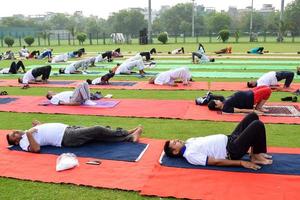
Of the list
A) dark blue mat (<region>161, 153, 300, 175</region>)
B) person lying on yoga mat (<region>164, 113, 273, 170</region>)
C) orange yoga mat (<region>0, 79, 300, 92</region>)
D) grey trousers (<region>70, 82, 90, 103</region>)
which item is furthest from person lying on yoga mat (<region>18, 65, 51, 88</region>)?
person lying on yoga mat (<region>164, 113, 273, 170</region>)

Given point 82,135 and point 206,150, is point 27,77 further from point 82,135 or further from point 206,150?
point 206,150

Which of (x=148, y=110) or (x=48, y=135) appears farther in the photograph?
(x=148, y=110)

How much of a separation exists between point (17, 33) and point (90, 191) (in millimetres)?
58506

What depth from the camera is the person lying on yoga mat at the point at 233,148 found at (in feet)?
17.3

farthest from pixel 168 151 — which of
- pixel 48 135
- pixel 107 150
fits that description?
pixel 48 135

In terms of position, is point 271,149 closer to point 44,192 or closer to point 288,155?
point 288,155

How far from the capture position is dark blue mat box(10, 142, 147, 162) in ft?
19.9

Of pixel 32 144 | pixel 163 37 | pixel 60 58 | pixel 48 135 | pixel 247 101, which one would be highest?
pixel 163 37

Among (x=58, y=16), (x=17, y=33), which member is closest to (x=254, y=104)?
(x=17, y=33)

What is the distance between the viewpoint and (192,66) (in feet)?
62.0

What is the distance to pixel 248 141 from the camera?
5262 millimetres

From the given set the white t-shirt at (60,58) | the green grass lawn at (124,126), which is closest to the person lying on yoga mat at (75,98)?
the green grass lawn at (124,126)

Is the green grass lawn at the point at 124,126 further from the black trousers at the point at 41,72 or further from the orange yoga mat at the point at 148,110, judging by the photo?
the black trousers at the point at 41,72

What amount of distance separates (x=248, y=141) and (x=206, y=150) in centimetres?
62
